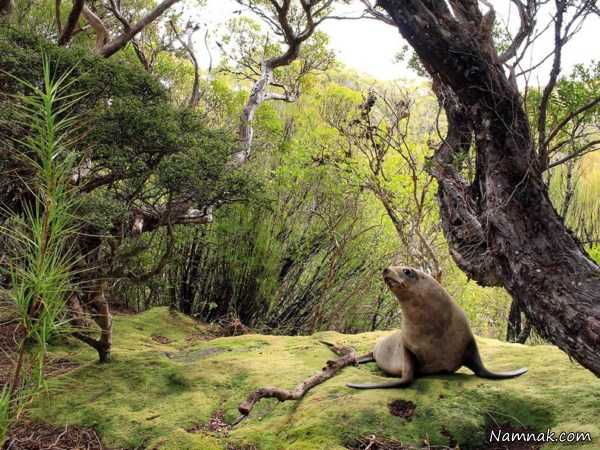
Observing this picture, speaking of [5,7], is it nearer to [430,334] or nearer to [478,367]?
[430,334]

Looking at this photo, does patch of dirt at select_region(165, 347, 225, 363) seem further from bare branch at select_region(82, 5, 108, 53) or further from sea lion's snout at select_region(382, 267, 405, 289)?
bare branch at select_region(82, 5, 108, 53)

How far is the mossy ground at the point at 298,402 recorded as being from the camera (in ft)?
10.9

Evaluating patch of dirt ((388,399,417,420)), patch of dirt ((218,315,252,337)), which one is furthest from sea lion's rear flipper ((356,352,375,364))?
patch of dirt ((218,315,252,337))

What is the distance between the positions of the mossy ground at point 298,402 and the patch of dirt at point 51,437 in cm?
8

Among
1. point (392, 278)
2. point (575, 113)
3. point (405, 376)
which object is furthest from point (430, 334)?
point (575, 113)

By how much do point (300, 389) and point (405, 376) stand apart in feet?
2.37

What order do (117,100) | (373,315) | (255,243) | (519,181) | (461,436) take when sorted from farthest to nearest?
(373,315), (255,243), (117,100), (461,436), (519,181)

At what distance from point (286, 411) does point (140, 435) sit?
0.95 metres

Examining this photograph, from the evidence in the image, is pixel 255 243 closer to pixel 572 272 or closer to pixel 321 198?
pixel 321 198

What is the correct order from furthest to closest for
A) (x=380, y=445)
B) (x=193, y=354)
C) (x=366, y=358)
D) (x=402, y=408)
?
(x=193, y=354), (x=366, y=358), (x=402, y=408), (x=380, y=445)

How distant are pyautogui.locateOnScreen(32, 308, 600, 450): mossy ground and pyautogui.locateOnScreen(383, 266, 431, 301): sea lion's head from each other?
60 cm

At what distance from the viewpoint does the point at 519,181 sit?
2.84 m

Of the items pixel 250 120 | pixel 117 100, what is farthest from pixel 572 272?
pixel 250 120

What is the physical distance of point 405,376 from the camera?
382cm
